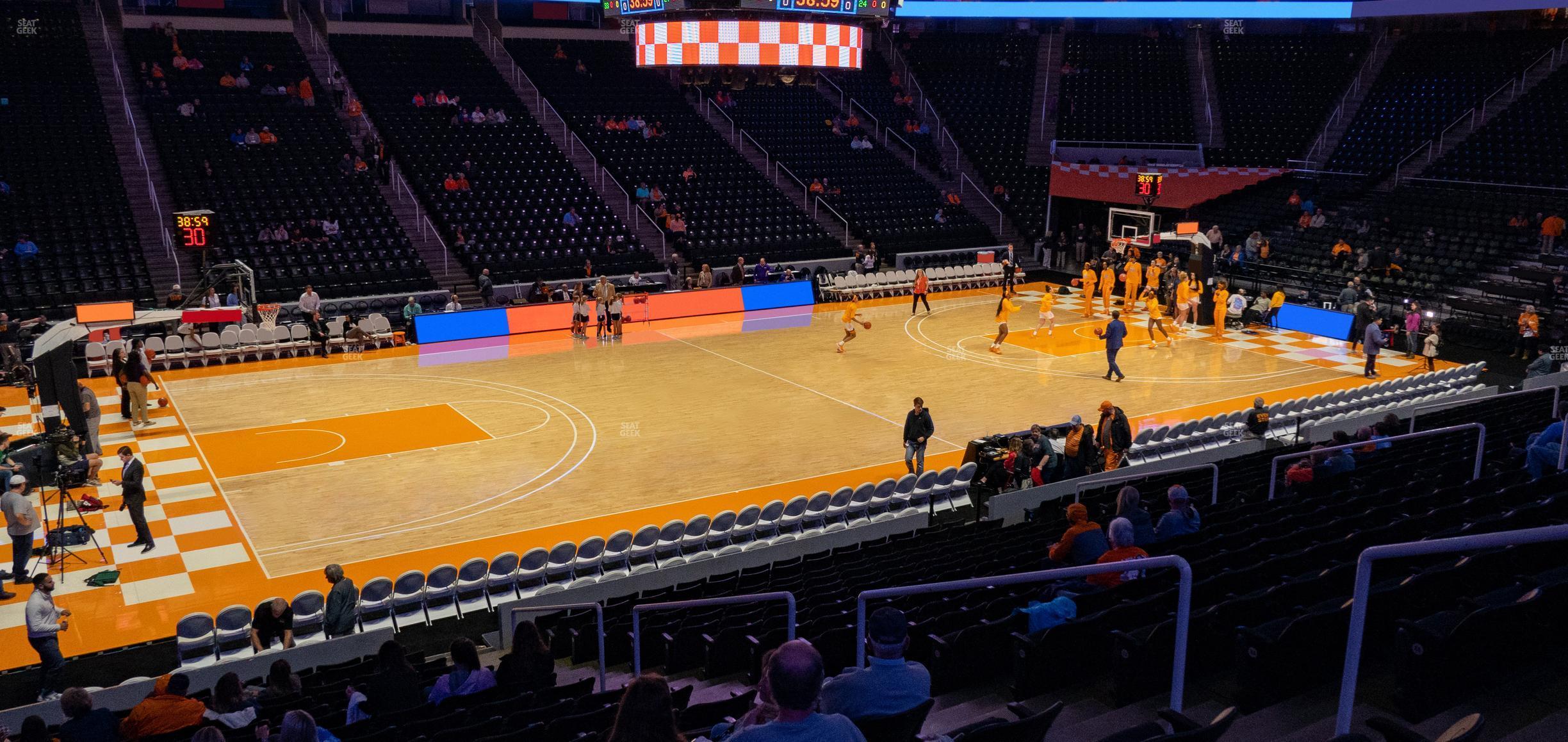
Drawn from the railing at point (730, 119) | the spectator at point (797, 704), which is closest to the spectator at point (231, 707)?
the spectator at point (797, 704)

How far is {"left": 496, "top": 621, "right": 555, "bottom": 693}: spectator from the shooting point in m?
8.49

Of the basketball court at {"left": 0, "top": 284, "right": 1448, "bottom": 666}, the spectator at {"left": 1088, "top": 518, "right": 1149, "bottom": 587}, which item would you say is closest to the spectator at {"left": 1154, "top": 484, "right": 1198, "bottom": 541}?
the spectator at {"left": 1088, "top": 518, "right": 1149, "bottom": 587}

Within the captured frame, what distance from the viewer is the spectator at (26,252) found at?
26.7 meters

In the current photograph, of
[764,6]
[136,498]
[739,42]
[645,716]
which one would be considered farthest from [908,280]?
[645,716]

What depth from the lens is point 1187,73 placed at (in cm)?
4600

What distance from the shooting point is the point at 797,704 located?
13.0ft

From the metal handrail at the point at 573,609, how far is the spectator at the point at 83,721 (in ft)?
8.62

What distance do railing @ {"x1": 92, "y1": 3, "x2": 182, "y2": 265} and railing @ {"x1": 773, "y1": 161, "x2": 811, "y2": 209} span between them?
1869 centimetres

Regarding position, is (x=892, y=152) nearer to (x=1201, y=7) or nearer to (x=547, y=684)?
(x=1201, y=7)

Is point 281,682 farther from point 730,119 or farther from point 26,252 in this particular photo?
point 730,119

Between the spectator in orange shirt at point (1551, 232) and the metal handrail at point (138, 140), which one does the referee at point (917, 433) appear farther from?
the spectator in orange shirt at point (1551, 232)

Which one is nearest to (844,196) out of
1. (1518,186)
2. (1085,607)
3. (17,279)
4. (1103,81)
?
(1103,81)

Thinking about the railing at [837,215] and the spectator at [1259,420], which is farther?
the railing at [837,215]

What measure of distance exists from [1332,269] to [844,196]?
15.2m
